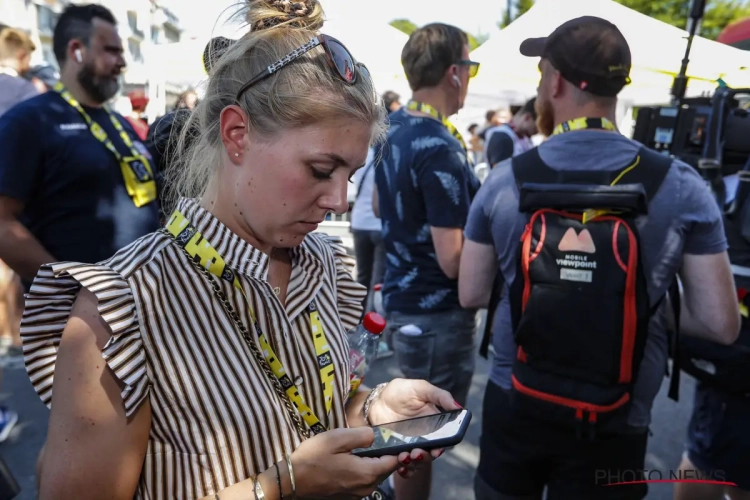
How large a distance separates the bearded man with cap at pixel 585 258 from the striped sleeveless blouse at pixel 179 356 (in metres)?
1.00

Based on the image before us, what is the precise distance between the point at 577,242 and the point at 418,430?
786 mm

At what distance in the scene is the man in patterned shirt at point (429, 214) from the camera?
2.60m

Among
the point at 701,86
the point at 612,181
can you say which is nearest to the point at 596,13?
the point at 612,181

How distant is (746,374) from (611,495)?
2.35ft

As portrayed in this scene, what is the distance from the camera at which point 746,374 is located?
7.29 ft

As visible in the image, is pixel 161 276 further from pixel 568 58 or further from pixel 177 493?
pixel 568 58

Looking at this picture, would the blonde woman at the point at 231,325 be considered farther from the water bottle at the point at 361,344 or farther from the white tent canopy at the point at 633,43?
the white tent canopy at the point at 633,43

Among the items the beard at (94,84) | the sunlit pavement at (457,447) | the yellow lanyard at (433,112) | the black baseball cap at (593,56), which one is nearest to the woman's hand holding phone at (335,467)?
the black baseball cap at (593,56)

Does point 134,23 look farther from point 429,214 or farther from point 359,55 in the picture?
point 429,214

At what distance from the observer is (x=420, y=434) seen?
1351 millimetres

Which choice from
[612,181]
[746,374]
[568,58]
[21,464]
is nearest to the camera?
[612,181]

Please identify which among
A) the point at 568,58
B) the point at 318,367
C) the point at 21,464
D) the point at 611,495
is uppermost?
the point at 568,58
